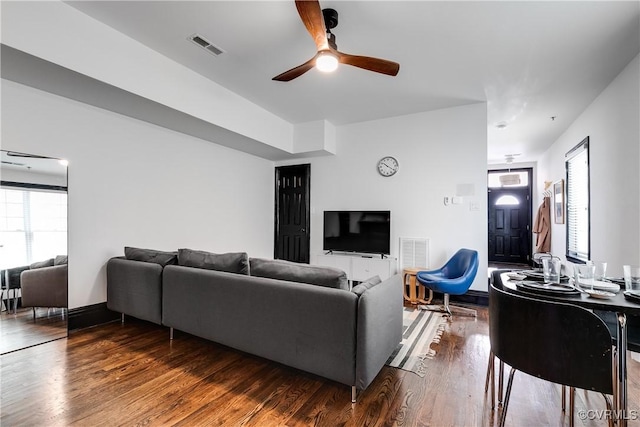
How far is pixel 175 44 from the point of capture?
2852 millimetres

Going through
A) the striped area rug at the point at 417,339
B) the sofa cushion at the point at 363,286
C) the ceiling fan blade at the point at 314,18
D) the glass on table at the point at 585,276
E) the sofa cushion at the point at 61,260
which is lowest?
the striped area rug at the point at 417,339

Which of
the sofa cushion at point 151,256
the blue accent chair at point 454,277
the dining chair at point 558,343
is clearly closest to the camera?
the dining chair at point 558,343

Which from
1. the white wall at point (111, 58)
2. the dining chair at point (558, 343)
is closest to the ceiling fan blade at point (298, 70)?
the white wall at point (111, 58)

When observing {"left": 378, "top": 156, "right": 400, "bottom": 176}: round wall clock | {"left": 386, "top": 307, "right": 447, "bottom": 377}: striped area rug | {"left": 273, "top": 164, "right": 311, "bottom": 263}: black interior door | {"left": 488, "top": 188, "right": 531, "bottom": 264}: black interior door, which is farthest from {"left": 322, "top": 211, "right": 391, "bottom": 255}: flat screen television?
{"left": 488, "top": 188, "right": 531, "bottom": 264}: black interior door

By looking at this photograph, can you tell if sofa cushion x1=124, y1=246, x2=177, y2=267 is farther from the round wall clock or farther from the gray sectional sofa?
the round wall clock

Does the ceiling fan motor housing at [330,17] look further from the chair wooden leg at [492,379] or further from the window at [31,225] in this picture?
the window at [31,225]

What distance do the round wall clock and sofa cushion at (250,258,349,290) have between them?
299cm

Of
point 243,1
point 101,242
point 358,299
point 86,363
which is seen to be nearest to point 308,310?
point 358,299

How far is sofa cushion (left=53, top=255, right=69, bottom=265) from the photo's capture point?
2.96 meters

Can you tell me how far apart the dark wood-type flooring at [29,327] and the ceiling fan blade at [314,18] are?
353 centimetres

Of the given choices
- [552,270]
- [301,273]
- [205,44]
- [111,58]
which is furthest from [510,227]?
[111,58]

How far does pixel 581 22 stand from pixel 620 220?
1981 millimetres

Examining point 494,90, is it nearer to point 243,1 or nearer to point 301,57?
point 301,57

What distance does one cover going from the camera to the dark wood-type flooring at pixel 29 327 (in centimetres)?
262
